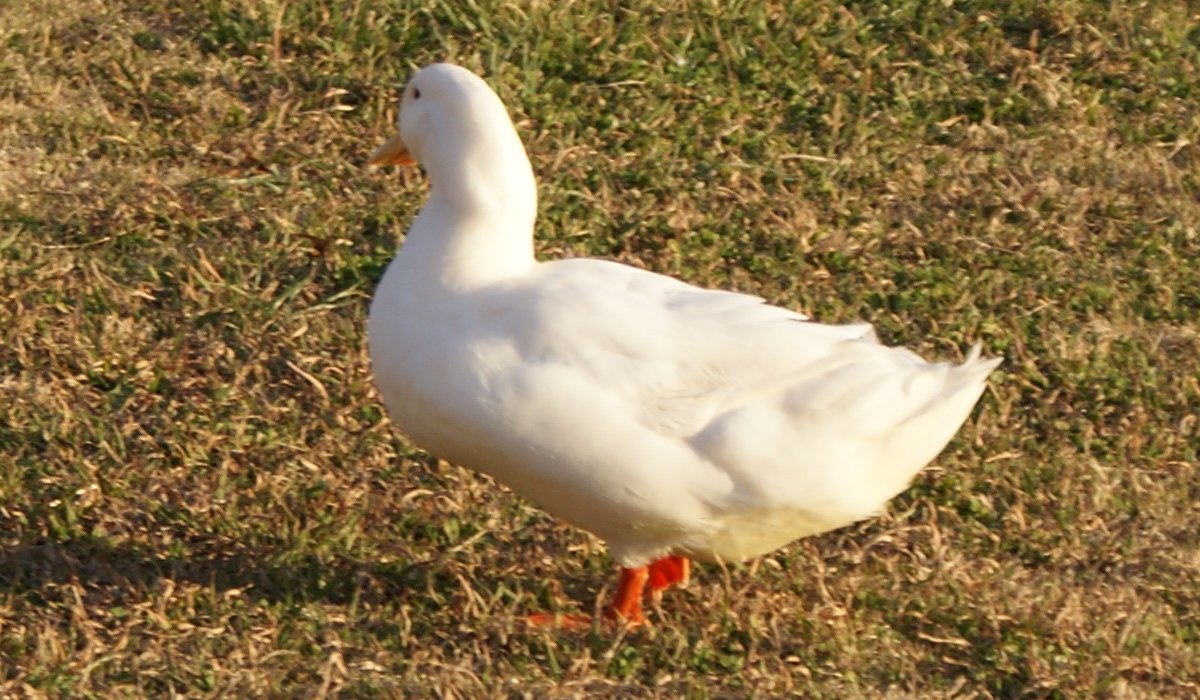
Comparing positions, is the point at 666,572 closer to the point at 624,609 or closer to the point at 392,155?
the point at 624,609

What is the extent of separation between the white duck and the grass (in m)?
0.40

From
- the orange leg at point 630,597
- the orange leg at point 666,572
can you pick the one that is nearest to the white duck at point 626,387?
the orange leg at point 630,597

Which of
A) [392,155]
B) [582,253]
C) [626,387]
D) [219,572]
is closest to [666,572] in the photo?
[626,387]

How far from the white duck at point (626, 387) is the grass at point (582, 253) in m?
0.40

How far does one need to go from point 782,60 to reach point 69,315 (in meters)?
2.49

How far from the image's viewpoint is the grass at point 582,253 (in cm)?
438

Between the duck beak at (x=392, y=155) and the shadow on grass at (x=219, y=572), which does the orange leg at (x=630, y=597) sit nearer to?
the shadow on grass at (x=219, y=572)

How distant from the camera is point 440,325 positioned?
4.17 m

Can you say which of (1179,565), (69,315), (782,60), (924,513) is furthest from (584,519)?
(782,60)

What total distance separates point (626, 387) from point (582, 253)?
171 centimetres

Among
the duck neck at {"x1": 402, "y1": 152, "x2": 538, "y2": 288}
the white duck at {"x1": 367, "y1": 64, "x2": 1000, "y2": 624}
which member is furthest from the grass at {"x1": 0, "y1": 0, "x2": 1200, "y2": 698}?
the duck neck at {"x1": 402, "y1": 152, "x2": 538, "y2": 288}

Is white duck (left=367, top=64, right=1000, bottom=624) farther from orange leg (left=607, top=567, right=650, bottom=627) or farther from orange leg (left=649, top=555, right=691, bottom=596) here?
orange leg (left=649, top=555, right=691, bottom=596)

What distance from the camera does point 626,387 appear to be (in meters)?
4.07

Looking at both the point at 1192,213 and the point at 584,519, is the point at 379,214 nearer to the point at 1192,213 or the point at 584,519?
the point at 584,519
